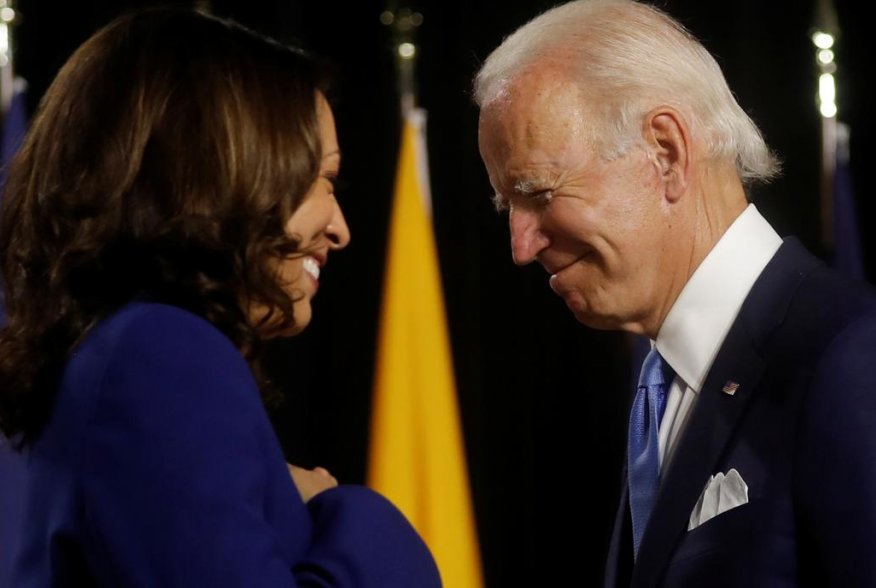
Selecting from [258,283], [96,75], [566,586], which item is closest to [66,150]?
[96,75]

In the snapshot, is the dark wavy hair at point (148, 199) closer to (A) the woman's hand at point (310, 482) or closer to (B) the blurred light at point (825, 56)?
(A) the woman's hand at point (310, 482)

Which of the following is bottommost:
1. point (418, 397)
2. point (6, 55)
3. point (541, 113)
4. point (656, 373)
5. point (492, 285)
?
point (418, 397)

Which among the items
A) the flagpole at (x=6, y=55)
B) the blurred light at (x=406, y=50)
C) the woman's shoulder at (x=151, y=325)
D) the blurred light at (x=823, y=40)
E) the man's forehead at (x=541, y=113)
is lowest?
the flagpole at (x=6, y=55)

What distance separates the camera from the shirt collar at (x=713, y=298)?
5.64 feet

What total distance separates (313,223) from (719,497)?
617 mm

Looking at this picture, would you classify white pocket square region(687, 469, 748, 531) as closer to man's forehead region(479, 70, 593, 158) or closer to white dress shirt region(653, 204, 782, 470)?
white dress shirt region(653, 204, 782, 470)

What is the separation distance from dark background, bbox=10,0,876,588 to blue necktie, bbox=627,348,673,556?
2.13 m

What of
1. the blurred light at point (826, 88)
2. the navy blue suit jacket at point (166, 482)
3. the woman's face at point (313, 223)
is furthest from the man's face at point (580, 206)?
the blurred light at point (826, 88)

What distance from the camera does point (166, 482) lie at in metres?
1.16

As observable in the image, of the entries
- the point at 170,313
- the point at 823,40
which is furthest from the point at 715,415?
the point at 823,40

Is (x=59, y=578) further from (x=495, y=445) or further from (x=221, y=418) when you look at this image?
(x=495, y=445)

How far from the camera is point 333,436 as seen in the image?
160 inches

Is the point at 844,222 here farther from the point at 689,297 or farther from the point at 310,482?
the point at 310,482

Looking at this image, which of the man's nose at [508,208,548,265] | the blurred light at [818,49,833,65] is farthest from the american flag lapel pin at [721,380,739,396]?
the blurred light at [818,49,833,65]
